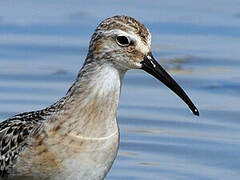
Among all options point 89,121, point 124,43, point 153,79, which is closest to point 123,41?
point 124,43

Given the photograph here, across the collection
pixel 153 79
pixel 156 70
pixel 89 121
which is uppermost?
pixel 156 70

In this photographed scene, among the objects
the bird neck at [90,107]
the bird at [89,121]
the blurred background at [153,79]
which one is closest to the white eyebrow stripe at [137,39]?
the bird at [89,121]

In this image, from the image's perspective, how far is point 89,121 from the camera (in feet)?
36.1

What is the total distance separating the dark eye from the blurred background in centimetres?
266

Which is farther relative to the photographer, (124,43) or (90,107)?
(90,107)

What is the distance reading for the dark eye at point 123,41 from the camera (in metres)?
10.6

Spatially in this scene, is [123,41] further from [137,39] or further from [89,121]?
[89,121]

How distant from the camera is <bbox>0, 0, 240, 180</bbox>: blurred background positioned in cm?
1356

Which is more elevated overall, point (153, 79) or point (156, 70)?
point (156, 70)

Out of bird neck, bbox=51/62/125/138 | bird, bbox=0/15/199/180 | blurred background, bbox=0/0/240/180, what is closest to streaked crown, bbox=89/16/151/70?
bird, bbox=0/15/199/180

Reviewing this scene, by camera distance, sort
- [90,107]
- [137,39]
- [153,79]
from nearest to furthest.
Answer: [137,39] → [90,107] → [153,79]

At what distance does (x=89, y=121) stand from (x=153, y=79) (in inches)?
178

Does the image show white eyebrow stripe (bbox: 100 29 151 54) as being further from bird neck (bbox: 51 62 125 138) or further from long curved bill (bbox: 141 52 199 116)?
bird neck (bbox: 51 62 125 138)

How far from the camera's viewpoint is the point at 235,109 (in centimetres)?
1448
